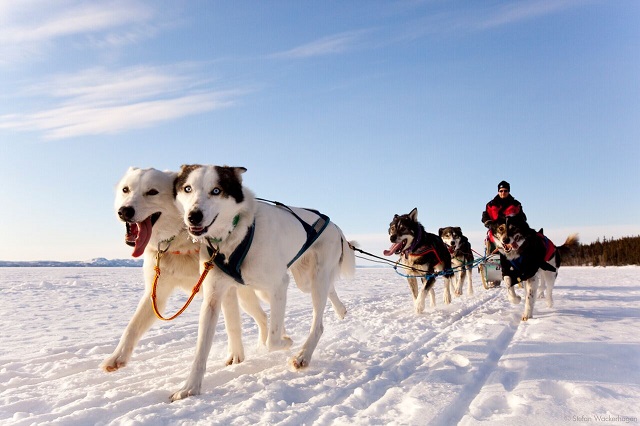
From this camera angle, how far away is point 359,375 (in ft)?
12.2

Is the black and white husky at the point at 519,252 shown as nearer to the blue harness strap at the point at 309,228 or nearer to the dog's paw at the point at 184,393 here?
the blue harness strap at the point at 309,228

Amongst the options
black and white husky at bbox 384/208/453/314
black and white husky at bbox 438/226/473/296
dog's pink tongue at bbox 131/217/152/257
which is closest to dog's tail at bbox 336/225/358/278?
dog's pink tongue at bbox 131/217/152/257

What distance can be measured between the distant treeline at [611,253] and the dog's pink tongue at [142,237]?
3843 cm

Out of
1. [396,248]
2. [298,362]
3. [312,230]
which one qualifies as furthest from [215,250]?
[396,248]

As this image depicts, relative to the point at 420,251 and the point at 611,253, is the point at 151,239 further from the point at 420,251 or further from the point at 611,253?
the point at 611,253

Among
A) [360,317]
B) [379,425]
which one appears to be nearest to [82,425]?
[379,425]

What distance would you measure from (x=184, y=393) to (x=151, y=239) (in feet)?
4.01

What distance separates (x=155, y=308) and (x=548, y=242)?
21.9 feet

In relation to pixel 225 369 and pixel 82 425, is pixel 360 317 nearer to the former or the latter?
pixel 225 369

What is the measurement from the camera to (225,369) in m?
4.01

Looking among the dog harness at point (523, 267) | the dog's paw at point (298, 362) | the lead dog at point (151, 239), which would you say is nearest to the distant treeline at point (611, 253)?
the dog harness at point (523, 267)

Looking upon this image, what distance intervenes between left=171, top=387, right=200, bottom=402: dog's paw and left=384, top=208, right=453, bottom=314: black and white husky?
5519 millimetres

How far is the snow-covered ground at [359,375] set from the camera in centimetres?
289

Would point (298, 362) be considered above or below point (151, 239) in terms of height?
below
